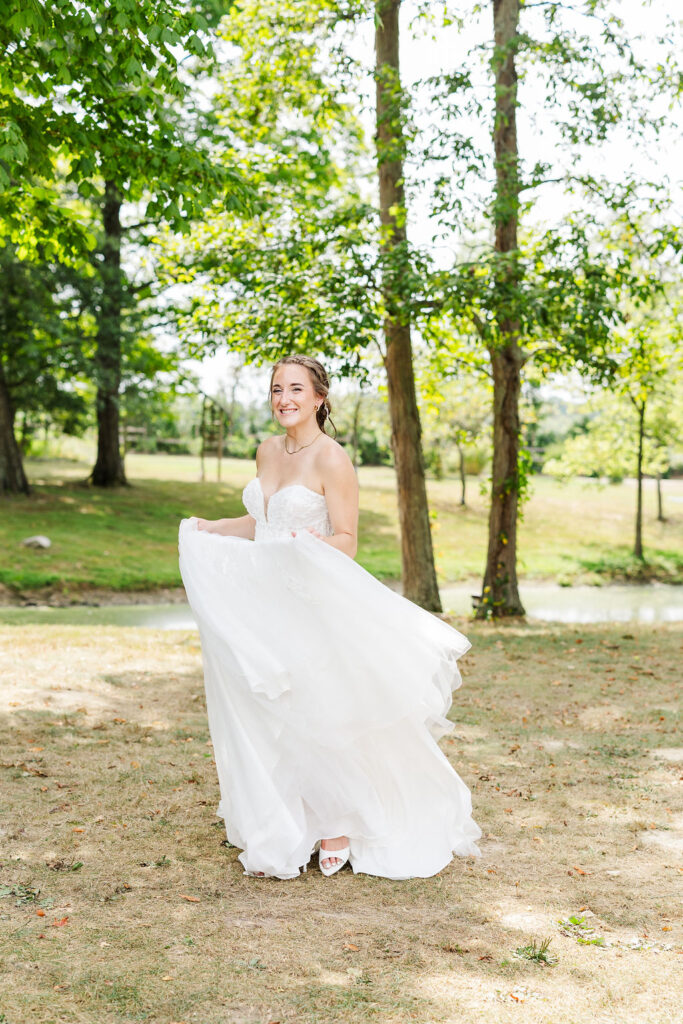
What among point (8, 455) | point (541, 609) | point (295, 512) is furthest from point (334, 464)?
point (8, 455)

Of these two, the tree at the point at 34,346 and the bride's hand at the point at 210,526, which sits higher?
the tree at the point at 34,346

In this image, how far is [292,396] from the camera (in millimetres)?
4562

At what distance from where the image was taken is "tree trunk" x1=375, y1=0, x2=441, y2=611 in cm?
1221

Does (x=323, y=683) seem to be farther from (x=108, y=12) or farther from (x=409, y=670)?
(x=108, y=12)

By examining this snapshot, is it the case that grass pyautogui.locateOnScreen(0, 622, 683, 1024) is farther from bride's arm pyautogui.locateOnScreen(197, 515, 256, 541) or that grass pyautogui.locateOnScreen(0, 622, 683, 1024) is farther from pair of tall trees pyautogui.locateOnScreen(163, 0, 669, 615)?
pair of tall trees pyautogui.locateOnScreen(163, 0, 669, 615)

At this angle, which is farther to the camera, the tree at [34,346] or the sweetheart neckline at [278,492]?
the tree at [34,346]

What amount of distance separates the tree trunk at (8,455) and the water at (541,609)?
8.92 m

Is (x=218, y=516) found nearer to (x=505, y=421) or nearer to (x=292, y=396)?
(x=505, y=421)

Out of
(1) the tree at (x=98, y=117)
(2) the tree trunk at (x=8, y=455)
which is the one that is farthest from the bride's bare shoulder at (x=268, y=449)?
(2) the tree trunk at (x=8, y=455)

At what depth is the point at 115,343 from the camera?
2448 cm

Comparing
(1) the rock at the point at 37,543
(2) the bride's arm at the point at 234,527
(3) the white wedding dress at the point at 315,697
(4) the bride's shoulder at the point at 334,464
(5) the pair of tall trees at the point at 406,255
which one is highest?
(5) the pair of tall trees at the point at 406,255

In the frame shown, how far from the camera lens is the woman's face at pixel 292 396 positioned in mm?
4543

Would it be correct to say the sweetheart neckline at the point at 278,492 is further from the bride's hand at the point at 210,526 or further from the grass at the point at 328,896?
the grass at the point at 328,896

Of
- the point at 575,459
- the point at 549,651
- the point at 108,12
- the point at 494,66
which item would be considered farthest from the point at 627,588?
the point at 108,12
